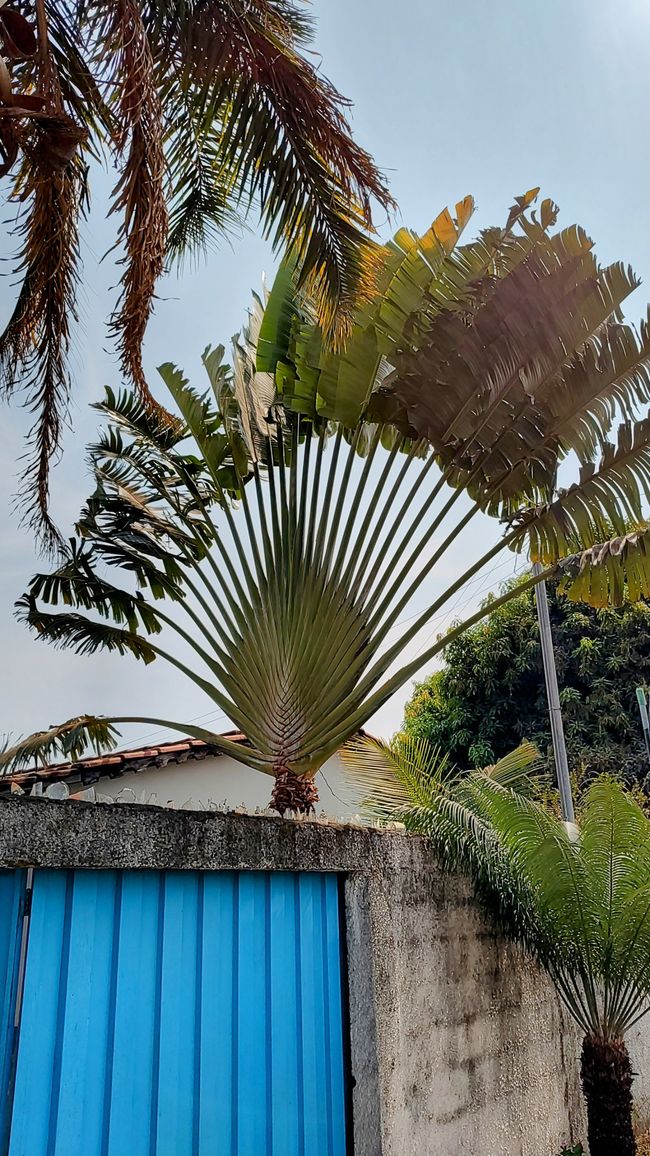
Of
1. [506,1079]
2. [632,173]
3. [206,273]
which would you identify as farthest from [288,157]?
[506,1079]

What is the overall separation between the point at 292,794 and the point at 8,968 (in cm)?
254

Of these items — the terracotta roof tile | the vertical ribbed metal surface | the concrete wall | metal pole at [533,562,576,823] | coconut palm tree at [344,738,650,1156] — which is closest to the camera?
the vertical ribbed metal surface

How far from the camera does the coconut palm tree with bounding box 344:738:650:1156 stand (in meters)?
5.51

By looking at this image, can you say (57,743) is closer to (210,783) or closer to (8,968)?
(8,968)

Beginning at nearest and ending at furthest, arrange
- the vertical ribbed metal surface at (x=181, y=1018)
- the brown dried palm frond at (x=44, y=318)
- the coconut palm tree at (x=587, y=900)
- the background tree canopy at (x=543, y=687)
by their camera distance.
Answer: the vertical ribbed metal surface at (x=181, y=1018)
the brown dried palm frond at (x=44, y=318)
the coconut palm tree at (x=587, y=900)
the background tree canopy at (x=543, y=687)

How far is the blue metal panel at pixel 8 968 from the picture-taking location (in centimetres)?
273

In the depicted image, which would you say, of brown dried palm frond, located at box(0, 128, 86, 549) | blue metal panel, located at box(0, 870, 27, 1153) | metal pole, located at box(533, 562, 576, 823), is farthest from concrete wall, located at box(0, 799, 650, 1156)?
metal pole, located at box(533, 562, 576, 823)

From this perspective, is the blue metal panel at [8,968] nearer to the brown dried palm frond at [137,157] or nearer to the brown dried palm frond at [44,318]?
A: the brown dried palm frond at [137,157]

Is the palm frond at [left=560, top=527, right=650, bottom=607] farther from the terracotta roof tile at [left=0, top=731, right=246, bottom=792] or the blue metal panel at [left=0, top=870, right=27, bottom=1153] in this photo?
the terracotta roof tile at [left=0, top=731, right=246, bottom=792]

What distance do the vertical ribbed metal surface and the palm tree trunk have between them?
2488 mm

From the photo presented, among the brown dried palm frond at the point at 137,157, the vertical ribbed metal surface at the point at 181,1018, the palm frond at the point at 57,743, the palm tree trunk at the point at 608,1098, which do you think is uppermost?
the brown dried palm frond at the point at 137,157

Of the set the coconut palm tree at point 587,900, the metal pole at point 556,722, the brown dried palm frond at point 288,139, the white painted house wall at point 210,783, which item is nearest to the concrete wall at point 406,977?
the coconut palm tree at point 587,900

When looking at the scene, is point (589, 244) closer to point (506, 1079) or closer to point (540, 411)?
point (540, 411)

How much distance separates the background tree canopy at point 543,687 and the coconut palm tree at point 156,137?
537 inches
